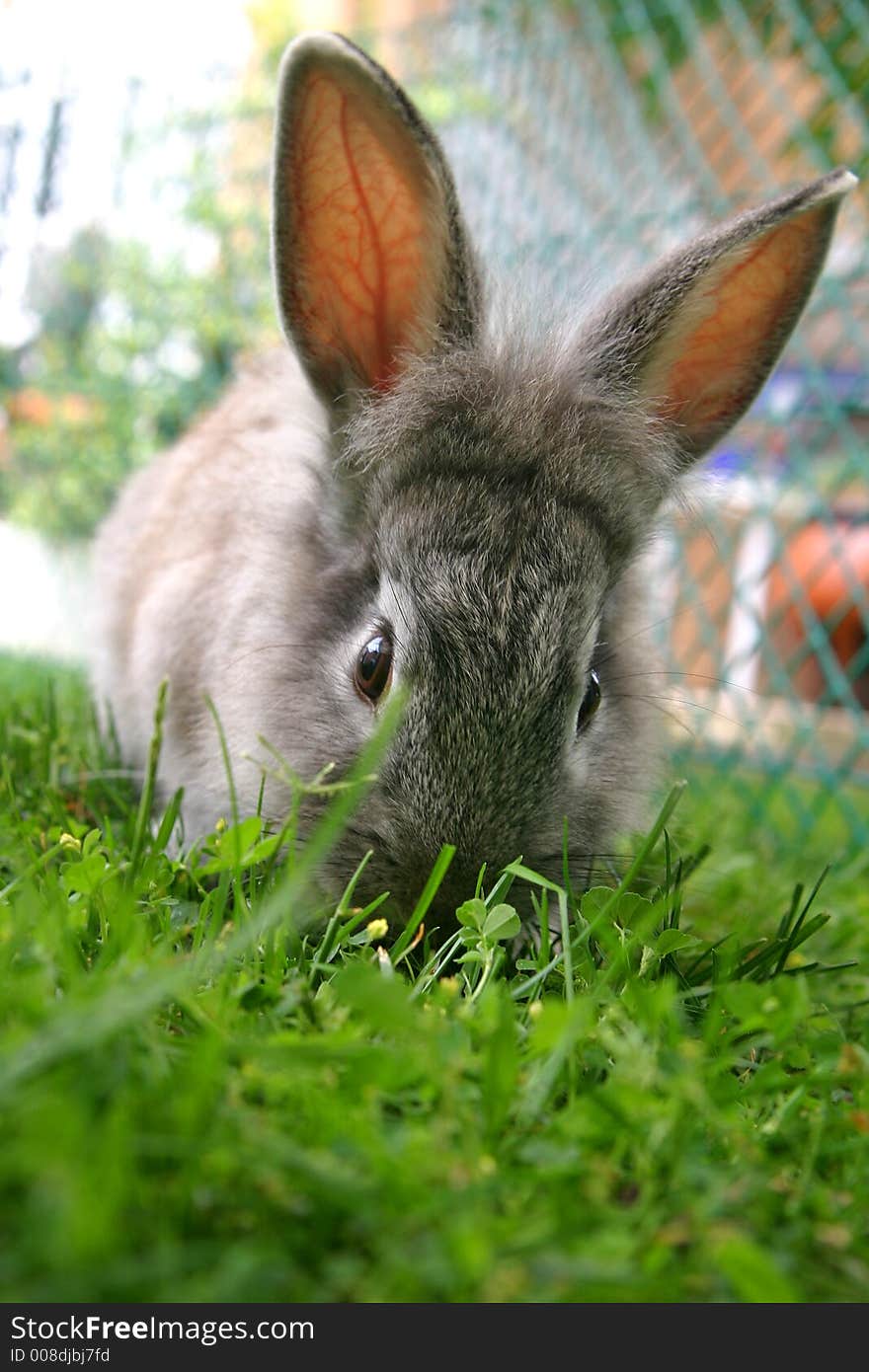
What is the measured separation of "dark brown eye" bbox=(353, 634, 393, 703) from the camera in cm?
213

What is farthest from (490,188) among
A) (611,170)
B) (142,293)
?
(142,293)

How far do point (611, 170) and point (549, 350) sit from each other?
384 centimetres

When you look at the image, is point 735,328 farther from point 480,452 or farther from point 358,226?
point 358,226

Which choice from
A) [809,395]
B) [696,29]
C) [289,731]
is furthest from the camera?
[696,29]

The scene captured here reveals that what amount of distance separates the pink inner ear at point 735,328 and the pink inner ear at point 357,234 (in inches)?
24.4

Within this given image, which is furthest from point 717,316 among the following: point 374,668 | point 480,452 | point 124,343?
point 124,343

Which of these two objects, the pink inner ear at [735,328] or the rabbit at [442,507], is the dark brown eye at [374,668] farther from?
the pink inner ear at [735,328]

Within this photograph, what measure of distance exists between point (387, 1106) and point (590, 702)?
1.21 meters

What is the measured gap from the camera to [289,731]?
2248 mm

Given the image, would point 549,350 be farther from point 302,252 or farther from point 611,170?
point 611,170

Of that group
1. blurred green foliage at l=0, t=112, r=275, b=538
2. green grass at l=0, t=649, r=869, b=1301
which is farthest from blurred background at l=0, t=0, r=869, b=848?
green grass at l=0, t=649, r=869, b=1301

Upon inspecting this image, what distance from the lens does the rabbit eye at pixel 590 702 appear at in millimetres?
2264

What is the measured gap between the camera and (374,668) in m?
2.15

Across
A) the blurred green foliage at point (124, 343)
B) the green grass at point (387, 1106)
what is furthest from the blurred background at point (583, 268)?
the green grass at point (387, 1106)
